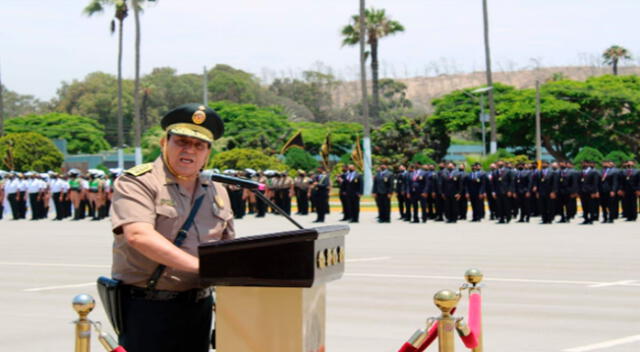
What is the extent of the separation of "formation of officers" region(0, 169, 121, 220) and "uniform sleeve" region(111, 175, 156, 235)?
98.0 feet

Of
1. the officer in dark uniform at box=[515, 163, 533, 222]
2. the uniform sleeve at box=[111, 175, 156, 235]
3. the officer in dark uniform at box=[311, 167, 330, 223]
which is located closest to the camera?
the uniform sleeve at box=[111, 175, 156, 235]

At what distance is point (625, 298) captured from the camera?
11.0 m

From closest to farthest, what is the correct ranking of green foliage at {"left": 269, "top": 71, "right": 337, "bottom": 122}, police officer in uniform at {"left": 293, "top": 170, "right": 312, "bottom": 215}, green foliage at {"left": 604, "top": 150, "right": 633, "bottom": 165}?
police officer in uniform at {"left": 293, "top": 170, "right": 312, "bottom": 215}
green foliage at {"left": 604, "top": 150, "right": 633, "bottom": 165}
green foliage at {"left": 269, "top": 71, "right": 337, "bottom": 122}

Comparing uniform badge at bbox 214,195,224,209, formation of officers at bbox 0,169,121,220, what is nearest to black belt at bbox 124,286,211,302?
uniform badge at bbox 214,195,224,209

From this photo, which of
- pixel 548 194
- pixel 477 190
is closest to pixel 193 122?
pixel 548 194

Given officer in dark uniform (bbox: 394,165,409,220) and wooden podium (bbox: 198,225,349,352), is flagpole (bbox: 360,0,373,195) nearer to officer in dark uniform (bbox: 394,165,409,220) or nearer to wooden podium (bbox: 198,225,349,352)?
officer in dark uniform (bbox: 394,165,409,220)

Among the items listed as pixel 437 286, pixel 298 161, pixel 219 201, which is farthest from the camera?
pixel 298 161

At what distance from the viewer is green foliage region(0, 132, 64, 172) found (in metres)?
58.2

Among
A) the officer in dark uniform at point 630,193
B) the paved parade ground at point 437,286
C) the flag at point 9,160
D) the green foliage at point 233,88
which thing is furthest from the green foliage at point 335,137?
the paved parade ground at point 437,286

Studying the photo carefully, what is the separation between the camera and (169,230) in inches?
169

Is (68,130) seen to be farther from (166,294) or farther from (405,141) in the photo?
(166,294)

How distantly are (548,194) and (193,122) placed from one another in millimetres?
22999

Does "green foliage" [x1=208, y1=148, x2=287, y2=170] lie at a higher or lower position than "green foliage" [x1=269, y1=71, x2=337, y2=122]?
lower

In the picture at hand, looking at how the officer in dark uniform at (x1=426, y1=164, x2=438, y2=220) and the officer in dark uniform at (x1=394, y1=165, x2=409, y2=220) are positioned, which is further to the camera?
the officer in dark uniform at (x1=394, y1=165, x2=409, y2=220)
